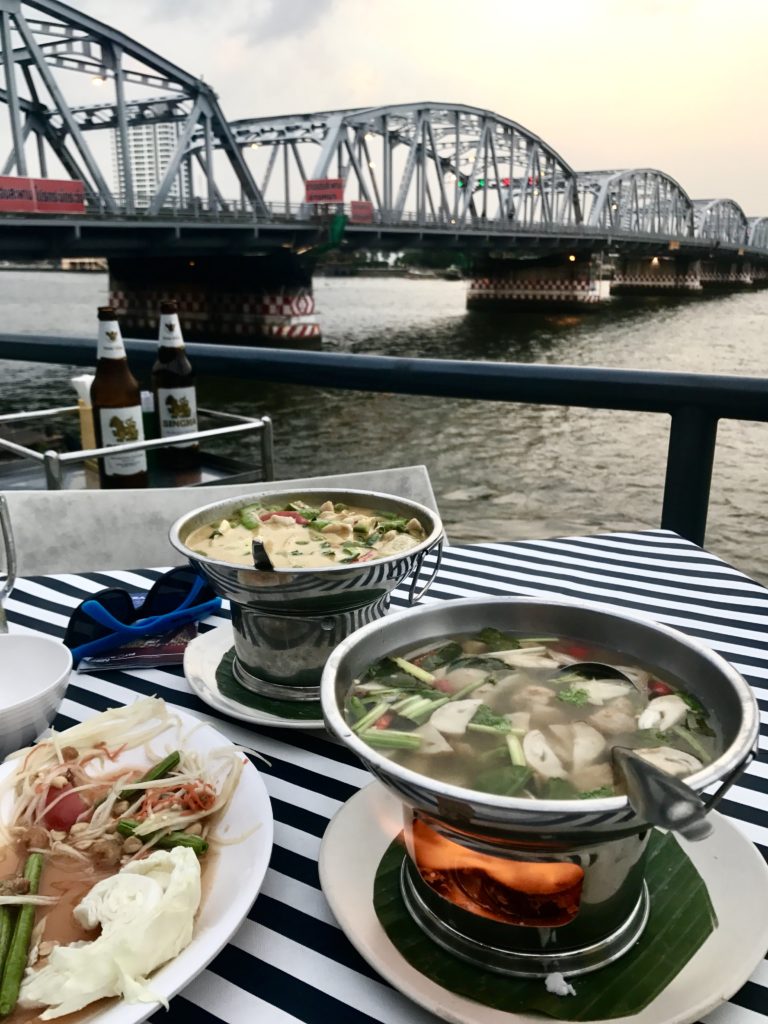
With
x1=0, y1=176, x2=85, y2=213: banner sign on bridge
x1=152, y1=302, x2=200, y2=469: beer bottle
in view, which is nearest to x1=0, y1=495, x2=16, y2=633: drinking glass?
x1=152, y1=302, x2=200, y2=469: beer bottle

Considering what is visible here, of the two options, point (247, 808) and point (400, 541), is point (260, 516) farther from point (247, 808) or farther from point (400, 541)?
point (247, 808)

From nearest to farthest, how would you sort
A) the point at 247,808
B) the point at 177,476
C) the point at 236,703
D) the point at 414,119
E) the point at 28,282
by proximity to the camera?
the point at 247,808, the point at 236,703, the point at 177,476, the point at 414,119, the point at 28,282

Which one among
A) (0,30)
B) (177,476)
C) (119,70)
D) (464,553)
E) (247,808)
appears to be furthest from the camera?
(119,70)

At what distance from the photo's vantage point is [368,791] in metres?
0.83

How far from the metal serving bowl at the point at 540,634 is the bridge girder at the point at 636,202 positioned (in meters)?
57.3

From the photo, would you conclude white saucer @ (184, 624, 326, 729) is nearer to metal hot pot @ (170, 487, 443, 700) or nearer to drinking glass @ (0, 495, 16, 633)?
metal hot pot @ (170, 487, 443, 700)

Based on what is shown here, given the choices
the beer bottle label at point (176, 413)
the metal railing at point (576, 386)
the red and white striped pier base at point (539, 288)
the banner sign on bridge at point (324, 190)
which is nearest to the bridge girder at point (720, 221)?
the red and white striped pier base at point (539, 288)

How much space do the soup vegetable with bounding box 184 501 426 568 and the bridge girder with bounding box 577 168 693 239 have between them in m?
56.9

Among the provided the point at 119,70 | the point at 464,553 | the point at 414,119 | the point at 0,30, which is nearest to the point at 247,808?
the point at 464,553

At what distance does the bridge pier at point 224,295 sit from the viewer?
2712cm

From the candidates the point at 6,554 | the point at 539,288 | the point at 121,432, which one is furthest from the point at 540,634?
the point at 539,288

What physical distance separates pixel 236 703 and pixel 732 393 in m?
1.96

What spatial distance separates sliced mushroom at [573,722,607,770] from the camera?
63 cm

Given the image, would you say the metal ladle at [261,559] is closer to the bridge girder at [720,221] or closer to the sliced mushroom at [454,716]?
the sliced mushroom at [454,716]
